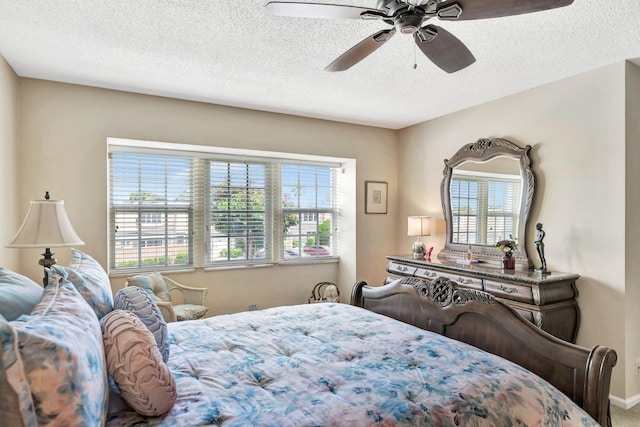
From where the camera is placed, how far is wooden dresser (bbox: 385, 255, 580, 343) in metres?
2.83

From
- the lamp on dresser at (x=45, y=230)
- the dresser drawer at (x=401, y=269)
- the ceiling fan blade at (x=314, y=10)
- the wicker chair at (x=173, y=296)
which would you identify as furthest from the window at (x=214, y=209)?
the ceiling fan blade at (x=314, y=10)

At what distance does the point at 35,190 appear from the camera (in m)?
3.21

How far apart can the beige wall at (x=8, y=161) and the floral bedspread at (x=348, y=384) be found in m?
1.84

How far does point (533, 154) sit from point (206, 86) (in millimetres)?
3054

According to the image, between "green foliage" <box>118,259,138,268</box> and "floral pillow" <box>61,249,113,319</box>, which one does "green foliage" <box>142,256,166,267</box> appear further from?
"floral pillow" <box>61,249,113,319</box>

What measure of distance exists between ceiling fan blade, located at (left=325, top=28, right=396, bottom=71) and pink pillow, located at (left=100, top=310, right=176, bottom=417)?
165cm

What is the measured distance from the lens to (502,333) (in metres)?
1.93

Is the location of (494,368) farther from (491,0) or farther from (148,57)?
(148,57)

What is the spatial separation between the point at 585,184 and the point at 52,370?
3.57m

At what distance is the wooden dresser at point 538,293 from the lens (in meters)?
2.83

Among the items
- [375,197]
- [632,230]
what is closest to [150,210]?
[375,197]

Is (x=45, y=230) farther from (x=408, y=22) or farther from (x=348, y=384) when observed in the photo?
(x=408, y=22)

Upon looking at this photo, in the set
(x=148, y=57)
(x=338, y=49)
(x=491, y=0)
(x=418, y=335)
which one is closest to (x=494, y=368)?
(x=418, y=335)

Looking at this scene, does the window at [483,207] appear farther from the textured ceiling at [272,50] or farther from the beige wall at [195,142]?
the beige wall at [195,142]
